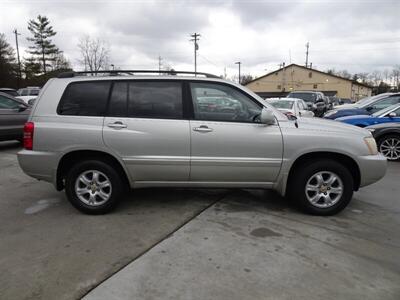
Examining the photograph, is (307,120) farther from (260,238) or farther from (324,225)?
(260,238)

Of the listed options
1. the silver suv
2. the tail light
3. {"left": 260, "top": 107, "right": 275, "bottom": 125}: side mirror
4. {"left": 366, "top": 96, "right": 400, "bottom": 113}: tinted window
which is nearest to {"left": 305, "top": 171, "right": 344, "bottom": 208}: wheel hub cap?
the silver suv

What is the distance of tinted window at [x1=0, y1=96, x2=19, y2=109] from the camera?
9.28 m

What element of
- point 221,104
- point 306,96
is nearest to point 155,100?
point 221,104

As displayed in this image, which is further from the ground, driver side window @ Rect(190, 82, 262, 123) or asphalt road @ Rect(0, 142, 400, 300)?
driver side window @ Rect(190, 82, 262, 123)

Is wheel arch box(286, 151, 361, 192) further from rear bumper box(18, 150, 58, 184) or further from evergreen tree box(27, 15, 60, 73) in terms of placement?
evergreen tree box(27, 15, 60, 73)

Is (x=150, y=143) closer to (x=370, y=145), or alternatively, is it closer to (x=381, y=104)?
(x=370, y=145)

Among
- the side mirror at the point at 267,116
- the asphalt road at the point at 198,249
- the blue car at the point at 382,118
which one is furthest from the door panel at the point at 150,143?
the blue car at the point at 382,118

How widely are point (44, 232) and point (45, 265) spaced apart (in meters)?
0.85

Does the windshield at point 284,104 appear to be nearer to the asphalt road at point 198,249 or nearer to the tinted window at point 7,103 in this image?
the asphalt road at point 198,249

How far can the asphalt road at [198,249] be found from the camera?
110 inches

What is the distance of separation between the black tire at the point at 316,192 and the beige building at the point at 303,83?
2325 inches

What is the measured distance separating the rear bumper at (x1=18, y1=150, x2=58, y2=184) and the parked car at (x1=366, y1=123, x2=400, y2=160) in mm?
7300

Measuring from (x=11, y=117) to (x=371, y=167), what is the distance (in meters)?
9.00

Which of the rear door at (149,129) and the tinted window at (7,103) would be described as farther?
the tinted window at (7,103)
